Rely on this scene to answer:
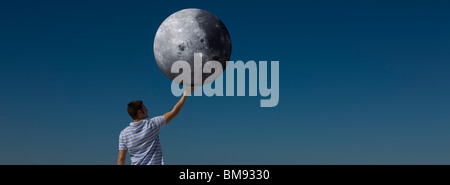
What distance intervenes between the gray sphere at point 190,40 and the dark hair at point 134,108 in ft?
6.17

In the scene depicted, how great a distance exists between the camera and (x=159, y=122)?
7.79m

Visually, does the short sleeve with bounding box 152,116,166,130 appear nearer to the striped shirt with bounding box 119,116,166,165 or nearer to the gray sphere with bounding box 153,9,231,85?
the striped shirt with bounding box 119,116,166,165

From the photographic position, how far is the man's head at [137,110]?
7625 millimetres

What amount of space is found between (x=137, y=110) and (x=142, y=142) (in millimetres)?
585

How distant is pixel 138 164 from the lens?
7.59 metres

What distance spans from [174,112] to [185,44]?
1.82 metres

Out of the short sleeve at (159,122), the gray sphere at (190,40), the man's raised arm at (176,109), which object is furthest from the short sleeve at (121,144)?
the gray sphere at (190,40)

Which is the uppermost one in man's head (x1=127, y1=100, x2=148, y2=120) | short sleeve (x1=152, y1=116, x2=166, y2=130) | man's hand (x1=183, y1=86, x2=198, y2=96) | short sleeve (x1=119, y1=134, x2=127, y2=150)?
man's hand (x1=183, y1=86, x2=198, y2=96)

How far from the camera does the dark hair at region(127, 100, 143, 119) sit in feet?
25.0

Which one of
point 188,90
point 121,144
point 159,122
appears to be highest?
point 188,90

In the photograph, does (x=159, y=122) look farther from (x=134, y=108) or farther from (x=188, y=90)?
(x=188, y=90)

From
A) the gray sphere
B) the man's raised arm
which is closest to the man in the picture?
the man's raised arm

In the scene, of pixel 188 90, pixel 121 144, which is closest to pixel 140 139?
pixel 121 144
